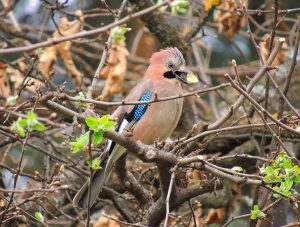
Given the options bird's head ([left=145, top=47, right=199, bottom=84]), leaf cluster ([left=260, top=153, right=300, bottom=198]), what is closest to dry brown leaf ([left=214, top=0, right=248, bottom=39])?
bird's head ([left=145, top=47, right=199, bottom=84])

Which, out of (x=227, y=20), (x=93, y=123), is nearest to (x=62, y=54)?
(x=227, y=20)

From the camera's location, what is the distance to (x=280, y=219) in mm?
5258

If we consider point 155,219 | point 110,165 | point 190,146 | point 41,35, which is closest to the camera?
point 190,146

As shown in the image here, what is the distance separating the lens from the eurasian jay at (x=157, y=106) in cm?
536

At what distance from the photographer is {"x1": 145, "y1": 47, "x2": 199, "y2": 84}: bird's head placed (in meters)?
5.58

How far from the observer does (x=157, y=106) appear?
17.7ft

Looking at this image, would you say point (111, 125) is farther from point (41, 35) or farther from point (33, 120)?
point (41, 35)

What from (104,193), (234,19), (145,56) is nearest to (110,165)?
(104,193)

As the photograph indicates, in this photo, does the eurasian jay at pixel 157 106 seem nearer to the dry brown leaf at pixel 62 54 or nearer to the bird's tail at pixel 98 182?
the bird's tail at pixel 98 182

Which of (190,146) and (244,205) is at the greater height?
(244,205)

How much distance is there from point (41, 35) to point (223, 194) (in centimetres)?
243

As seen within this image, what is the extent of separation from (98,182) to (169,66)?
1259 mm

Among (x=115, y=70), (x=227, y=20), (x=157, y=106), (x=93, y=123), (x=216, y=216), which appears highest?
(x=227, y=20)

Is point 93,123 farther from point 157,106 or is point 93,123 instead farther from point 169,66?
point 169,66
